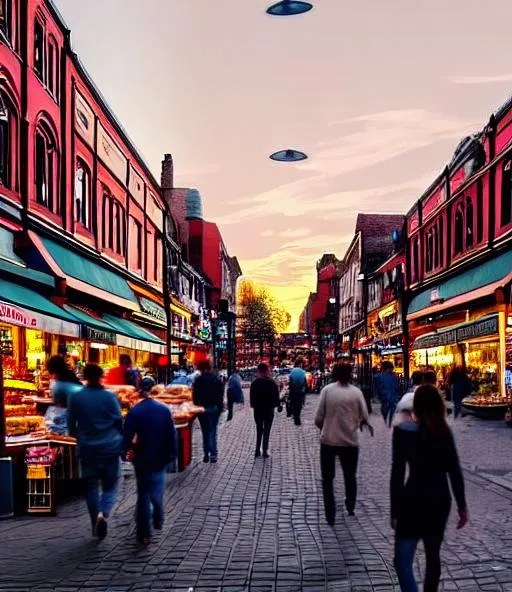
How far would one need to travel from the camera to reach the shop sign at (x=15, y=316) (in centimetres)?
1502

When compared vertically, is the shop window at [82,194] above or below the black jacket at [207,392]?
above

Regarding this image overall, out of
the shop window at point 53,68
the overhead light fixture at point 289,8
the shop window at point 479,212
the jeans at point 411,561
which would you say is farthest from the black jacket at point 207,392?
the shop window at point 479,212

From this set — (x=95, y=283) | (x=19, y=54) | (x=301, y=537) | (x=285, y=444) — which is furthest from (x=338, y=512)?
(x=95, y=283)

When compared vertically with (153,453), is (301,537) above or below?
below

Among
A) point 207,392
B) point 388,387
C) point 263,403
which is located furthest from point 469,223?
point 207,392

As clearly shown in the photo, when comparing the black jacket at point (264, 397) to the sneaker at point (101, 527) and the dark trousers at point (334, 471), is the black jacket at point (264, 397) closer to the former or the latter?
the dark trousers at point (334, 471)

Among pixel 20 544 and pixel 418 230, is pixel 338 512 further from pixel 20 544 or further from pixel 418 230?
pixel 418 230

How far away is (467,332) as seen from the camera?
91.0ft

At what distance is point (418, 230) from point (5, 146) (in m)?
33.7

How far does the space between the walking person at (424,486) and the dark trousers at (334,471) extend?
3779 mm

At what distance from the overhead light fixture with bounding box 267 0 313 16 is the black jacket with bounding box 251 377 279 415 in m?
6.72

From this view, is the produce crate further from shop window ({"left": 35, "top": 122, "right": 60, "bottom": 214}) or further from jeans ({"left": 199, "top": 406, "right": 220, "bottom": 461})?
shop window ({"left": 35, "top": 122, "right": 60, "bottom": 214})

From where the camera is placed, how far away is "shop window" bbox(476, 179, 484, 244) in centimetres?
3447

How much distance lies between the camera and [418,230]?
51000 millimetres
